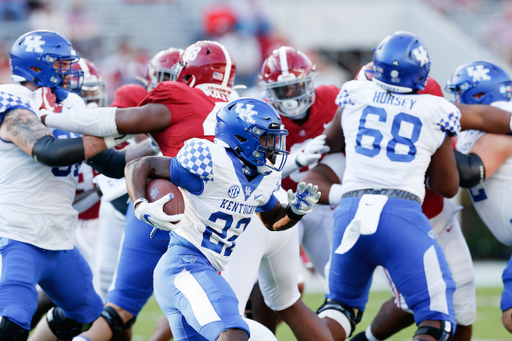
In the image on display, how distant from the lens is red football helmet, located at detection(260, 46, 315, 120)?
443 cm

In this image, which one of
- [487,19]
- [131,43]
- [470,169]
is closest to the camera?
[470,169]

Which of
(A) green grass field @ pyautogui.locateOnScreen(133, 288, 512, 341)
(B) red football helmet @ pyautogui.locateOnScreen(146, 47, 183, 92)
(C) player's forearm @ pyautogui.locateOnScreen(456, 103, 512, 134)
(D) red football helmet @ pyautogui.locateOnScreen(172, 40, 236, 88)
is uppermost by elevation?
(D) red football helmet @ pyautogui.locateOnScreen(172, 40, 236, 88)

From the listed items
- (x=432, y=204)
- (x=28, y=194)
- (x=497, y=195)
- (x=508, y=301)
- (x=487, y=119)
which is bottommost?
(x=508, y=301)

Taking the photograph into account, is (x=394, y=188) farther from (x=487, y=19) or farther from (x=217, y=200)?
(x=487, y=19)

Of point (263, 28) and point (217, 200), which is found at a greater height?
point (217, 200)

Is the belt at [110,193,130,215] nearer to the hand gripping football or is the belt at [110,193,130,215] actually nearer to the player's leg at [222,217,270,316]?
the player's leg at [222,217,270,316]

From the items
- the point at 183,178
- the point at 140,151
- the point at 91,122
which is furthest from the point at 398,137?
the point at 91,122

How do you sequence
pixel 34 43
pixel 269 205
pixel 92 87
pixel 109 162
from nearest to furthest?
1. pixel 269 205
2. pixel 34 43
3. pixel 109 162
4. pixel 92 87

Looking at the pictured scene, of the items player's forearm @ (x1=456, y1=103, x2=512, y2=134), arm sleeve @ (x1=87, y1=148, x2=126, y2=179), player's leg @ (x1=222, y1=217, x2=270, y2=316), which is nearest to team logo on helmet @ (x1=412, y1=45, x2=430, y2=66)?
player's forearm @ (x1=456, y1=103, x2=512, y2=134)

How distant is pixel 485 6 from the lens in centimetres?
1383

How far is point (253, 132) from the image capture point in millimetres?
A: 2957

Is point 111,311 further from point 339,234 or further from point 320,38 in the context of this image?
point 320,38

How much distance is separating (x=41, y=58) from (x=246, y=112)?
1.38 meters

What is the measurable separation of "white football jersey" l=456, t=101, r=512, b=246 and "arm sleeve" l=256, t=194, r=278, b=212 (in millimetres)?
1611
